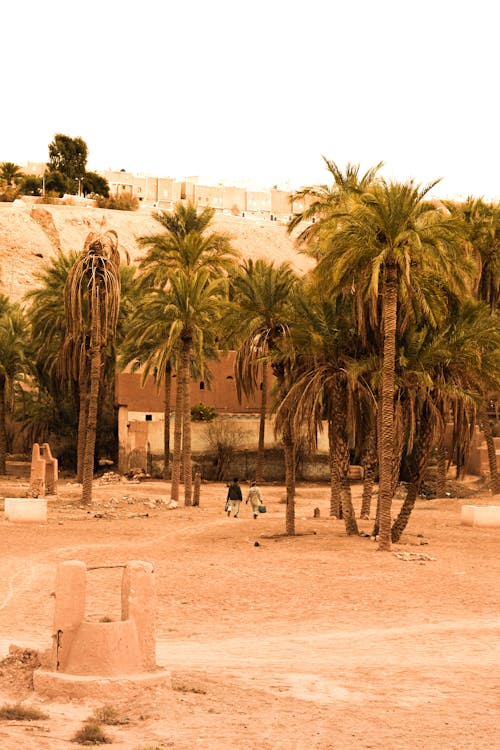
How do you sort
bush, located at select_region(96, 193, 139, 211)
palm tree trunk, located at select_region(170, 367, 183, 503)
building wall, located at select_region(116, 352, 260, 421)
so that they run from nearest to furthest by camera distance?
palm tree trunk, located at select_region(170, 367, 183, 503), building wall, located at select_region(116, 352, 260, 421), bush, located at select_region(96, 193, 139, 211)

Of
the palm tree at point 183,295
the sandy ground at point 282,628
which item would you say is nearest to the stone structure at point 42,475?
the sandy ground at point 282,628

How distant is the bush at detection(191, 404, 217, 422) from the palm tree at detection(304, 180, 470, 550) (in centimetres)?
2480

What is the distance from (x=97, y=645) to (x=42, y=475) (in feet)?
83.6

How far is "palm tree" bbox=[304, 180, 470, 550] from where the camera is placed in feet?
78.2

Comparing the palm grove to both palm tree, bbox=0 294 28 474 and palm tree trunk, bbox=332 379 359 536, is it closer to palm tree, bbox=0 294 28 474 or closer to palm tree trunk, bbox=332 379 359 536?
palm tree trunk, bbox=332 379 359 536

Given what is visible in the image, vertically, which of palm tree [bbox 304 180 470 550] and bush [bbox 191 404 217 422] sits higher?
palm tree [bbox 304 180 470 550]

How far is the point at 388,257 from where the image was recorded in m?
24.1

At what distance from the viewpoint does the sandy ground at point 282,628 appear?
1132cm

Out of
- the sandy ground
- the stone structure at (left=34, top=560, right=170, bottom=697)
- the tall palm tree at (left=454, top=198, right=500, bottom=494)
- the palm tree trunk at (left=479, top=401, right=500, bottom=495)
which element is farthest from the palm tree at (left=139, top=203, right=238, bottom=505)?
the stone structure at (left=34, top=560, right=170, bottom=697)

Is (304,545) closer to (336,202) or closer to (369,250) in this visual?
(369,250)

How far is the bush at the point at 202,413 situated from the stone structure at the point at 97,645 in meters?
37.7

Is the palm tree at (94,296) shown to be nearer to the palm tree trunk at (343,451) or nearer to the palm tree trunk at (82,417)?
the palm tree trunk at (82,417)

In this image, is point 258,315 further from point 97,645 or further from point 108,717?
point 108,717

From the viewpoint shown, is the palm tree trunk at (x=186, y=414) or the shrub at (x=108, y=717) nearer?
the shrub at (x=108, y=717)
